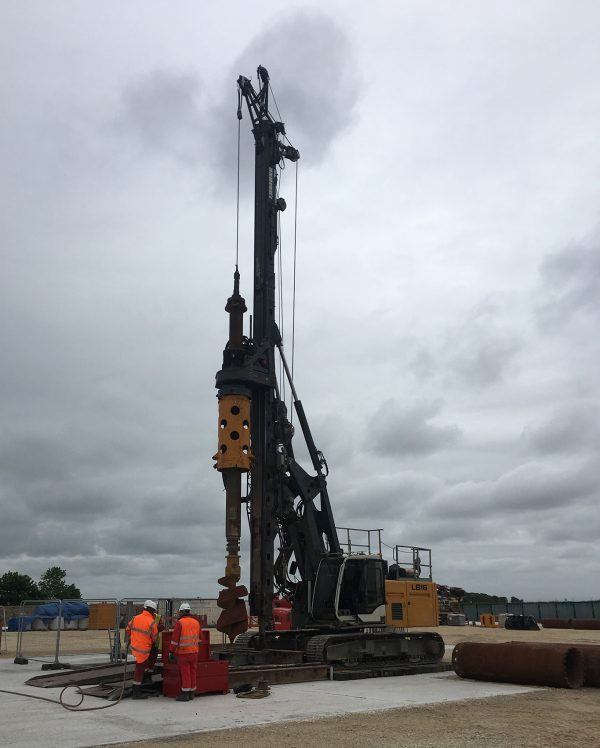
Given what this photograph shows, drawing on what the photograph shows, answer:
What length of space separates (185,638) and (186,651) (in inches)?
9.8

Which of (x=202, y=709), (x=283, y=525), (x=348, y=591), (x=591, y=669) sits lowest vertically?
(x=202, y=709)

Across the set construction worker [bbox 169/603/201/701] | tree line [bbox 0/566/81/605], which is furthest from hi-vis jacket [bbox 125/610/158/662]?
tree line [bbox 0/566/81/605]

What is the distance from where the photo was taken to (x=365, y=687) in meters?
15.2

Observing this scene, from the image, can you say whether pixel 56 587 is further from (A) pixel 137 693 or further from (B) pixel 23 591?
(A) pixel 137 693

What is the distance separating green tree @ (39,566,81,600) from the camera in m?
91.4

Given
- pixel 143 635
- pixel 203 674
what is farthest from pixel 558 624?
pixel 143 635

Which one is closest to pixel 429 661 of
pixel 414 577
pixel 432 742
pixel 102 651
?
pixel 414 577

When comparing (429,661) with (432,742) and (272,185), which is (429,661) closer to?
(432,742)

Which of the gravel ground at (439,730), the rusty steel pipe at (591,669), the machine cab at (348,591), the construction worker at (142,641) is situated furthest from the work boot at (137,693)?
the rusty steel pipe at (591,669)

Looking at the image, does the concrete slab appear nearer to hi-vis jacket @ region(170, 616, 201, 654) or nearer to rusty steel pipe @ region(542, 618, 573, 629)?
hi-vis jacket @ region(170, 616, 201, 654)

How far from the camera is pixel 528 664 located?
1468 cm

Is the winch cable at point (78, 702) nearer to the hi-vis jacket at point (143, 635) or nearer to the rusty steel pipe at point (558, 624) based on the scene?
the hi-vis jacket at point (143, 635)

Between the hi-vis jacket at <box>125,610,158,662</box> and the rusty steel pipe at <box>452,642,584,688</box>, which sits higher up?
the hi-vis jacket at <box>125,610,158,662</box>

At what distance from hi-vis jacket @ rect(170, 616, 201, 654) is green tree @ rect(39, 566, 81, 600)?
8302 cm
